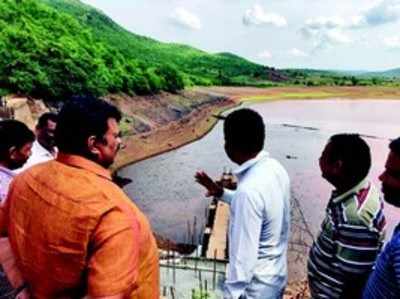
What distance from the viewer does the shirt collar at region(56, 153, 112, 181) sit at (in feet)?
6.14

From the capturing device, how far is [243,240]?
2.61m

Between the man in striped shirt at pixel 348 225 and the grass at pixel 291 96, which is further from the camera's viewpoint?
the grass at pixel 291 96

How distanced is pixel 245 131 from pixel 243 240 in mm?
521

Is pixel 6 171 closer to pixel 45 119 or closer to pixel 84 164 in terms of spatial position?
pixel 45 119

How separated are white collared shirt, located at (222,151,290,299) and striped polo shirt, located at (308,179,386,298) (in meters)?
0.23

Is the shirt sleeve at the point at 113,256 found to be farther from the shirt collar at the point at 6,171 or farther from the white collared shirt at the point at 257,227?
the shirt collar at the point at 6,171

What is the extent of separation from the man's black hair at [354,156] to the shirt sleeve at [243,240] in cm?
50

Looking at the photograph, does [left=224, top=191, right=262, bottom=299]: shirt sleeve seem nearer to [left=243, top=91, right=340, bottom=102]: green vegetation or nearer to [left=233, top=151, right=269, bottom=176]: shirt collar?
[left=233, top=151, right=269, bottom=176]: shirt collar

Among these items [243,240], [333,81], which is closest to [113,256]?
[243,240]

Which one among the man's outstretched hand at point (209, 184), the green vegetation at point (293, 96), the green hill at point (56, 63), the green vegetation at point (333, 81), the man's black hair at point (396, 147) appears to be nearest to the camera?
the man's black hair at point (396, 147)

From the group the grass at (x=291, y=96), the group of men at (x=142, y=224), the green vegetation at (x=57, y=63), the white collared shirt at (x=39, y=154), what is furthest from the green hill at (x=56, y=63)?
the grass at (x=291, y=96)

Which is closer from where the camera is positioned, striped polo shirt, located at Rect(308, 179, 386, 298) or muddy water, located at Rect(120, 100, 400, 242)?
striped polo shirt, located at Rect(308, 179, 386, 298)

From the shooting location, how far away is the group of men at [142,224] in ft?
5.74

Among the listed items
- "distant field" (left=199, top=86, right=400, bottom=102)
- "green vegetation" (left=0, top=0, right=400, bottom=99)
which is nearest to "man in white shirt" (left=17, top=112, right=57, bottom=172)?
"green vegetation" (left=0, top=0, right=400, bottom=99)
